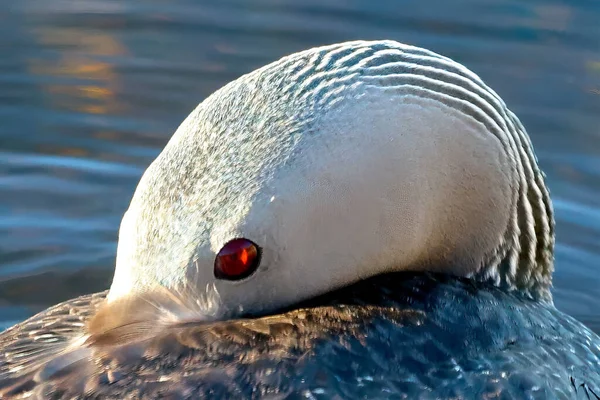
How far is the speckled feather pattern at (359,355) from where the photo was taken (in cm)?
267

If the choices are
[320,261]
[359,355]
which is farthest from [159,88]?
[359,355]

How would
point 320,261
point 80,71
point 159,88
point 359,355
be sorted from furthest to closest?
point 80,71
point 159,88
point 320,261
point 359,355

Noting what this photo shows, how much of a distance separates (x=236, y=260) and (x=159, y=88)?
3943 mm

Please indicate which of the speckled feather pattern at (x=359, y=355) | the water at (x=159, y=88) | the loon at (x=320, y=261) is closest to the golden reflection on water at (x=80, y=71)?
the water at (x=159, y=88)

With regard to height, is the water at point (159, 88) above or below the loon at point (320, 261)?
above

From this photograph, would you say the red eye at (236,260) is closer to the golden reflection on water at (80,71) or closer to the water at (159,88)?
the water at (159,88)

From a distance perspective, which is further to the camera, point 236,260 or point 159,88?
point 159,88

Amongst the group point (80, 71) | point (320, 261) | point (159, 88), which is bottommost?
point (320, 261)

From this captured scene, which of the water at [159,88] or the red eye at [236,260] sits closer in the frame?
the red eye at [236,260]

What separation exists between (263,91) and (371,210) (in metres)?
0.44

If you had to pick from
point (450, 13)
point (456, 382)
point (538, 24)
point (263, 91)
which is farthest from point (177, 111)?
point (456, 382)

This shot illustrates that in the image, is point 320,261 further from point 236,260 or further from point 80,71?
point 80,71

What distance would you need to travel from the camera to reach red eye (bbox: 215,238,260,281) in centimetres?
278

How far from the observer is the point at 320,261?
115 inches
